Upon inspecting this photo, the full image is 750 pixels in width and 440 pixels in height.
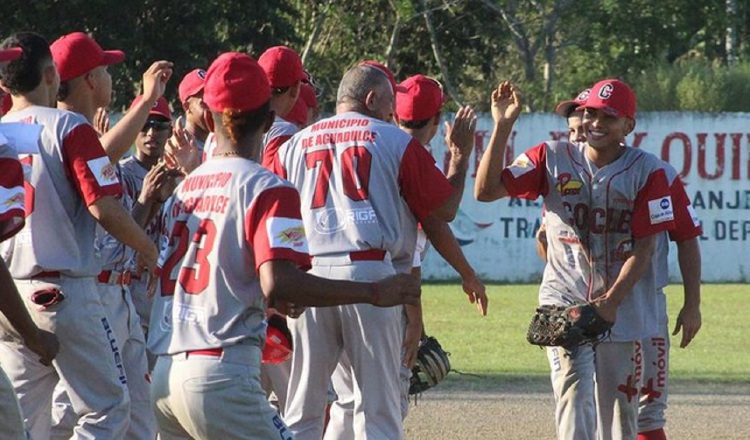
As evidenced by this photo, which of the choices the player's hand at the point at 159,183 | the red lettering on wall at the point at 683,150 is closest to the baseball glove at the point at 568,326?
the player's hand at the point at 159,183

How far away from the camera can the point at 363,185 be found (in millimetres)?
7047

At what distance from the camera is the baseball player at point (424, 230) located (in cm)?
742

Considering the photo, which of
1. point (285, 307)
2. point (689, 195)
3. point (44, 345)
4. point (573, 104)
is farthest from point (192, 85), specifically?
point (689, 195)

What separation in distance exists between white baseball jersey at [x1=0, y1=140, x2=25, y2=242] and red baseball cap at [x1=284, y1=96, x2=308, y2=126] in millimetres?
3158

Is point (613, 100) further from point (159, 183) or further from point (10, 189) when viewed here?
point (10, 189)

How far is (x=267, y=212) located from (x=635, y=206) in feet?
10.2

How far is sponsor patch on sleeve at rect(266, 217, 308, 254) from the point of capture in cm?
520

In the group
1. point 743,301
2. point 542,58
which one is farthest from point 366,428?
point 542,58

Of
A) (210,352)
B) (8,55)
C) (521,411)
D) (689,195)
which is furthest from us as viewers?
(689,195)

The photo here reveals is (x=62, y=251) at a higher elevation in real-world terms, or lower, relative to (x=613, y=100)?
lower

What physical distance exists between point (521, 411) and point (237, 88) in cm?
628

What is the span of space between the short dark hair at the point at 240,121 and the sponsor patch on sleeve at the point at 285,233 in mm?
441

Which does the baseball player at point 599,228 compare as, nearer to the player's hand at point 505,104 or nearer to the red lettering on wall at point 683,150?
the player's hand at point 505,104

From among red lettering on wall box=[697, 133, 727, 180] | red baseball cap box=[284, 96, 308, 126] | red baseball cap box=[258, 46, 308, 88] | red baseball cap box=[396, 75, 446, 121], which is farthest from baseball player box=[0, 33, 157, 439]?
red lettering on wall box=[697, 133, 727, 180]
